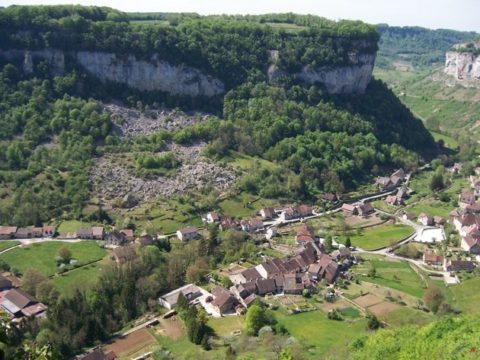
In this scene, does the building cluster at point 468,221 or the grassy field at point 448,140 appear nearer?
the building cluster at point 468,221

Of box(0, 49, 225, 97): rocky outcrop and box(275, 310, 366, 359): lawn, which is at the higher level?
box(0, 49, 225, 97): rocky outcrop

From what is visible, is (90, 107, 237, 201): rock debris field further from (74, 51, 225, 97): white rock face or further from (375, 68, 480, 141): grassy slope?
(375, 68, 480, 141): grassy slope

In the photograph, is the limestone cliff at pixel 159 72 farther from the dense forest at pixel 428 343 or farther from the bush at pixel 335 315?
the dense forest at pixel 428 343

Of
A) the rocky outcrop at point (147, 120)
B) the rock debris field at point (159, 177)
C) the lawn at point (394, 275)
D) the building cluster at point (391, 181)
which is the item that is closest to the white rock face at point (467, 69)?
the building cluster at point (391, 181)

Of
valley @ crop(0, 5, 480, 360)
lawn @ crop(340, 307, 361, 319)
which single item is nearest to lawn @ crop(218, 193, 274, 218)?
valley @ crop(0, 5, 480, 360)

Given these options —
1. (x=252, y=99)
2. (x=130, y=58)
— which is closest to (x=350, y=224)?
(x=252, y=99)

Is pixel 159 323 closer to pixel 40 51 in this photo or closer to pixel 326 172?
pixel 326 172

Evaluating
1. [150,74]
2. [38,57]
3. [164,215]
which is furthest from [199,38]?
[164,215]
